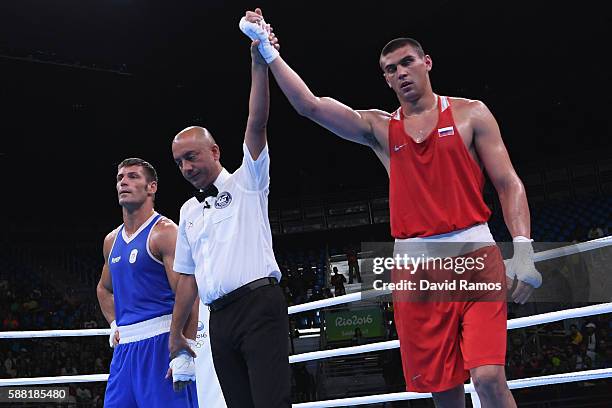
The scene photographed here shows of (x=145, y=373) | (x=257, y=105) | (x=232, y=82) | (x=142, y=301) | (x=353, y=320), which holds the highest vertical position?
(x=232, y=82)

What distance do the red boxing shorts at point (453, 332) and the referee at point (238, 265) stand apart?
499 mm

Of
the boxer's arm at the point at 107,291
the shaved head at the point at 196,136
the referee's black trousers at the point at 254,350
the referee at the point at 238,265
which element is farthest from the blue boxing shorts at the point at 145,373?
Answer: the shaved head at the point at 196,136

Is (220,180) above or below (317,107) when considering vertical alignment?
below

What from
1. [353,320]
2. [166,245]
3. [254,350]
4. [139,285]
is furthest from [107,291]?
[353,320]

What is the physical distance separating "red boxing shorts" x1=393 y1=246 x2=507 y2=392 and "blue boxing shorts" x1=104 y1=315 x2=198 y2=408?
138 cm

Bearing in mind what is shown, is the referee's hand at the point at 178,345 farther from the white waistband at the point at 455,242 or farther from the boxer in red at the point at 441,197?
the white waistband at the point at 455,242

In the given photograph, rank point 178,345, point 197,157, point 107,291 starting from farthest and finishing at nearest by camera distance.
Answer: point 107,291, point 178,345, point 197,157

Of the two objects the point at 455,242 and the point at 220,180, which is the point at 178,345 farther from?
the point at 455,242

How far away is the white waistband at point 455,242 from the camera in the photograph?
7.79 ft

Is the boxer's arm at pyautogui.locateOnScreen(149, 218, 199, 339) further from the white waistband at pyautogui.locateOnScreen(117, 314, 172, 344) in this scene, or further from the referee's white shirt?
the referee's white shirt

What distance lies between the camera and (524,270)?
220 centimetres

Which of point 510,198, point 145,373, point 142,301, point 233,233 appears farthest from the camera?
point 142,301

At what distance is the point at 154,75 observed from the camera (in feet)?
47.9

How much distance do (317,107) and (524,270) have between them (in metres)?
1.00
